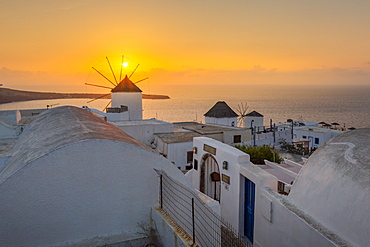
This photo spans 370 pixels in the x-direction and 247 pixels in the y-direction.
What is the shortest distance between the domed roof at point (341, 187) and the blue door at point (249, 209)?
1.63 metres

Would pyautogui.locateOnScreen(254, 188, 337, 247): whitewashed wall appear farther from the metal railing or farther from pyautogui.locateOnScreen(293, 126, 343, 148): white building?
pyautogui.locateOnScreen(293, 126, 343, 148): white building

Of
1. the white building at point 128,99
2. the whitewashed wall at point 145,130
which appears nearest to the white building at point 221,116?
the white building at point 128,99

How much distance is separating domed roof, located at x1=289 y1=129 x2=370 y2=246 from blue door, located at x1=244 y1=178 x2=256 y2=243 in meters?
1.63

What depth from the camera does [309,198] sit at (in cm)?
623

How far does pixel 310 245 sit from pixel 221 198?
408 cm

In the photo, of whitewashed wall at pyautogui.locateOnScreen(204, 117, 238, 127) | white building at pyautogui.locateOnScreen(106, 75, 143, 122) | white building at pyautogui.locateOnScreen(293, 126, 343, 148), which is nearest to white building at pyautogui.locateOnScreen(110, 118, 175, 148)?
white building at pyautogui.locateOnScreen(106, 75, 143, 122)

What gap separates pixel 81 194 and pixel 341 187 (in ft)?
14.1

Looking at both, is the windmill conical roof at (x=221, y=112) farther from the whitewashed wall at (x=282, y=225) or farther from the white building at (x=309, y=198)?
the whitewashed wall at (x=282, y=225)

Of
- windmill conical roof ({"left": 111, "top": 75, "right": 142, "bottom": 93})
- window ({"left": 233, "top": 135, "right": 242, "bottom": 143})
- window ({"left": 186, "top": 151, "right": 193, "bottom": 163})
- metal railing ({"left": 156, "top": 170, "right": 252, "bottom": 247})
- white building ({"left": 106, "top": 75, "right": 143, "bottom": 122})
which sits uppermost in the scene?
windmill conical roof ({"left": 111, "top": 75, "right": 142, "bottom": 93})

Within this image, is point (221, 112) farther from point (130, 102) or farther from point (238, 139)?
point (238, 139)

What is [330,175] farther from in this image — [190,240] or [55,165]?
[55,165]

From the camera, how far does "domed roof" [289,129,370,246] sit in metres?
4.98

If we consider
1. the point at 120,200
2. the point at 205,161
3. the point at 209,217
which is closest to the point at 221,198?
the point at 205,161

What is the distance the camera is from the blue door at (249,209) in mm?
8371
